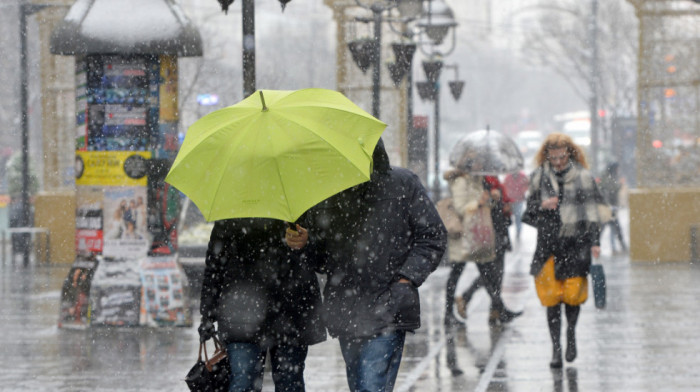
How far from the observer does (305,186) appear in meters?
5.06

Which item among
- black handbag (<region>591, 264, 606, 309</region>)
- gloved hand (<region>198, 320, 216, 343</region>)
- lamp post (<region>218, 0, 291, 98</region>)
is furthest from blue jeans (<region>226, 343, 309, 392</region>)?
black handbag (<region>591, 264, 606, 309</region>)

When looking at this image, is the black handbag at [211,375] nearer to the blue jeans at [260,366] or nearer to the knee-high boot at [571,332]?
the blue jeans at [260,366]

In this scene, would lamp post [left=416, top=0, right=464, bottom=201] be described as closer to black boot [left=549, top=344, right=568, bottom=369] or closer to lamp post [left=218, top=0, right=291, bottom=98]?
lamp post [left=218, top=0, right=291, bottom=98]

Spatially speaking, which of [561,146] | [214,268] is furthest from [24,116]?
[214,268]

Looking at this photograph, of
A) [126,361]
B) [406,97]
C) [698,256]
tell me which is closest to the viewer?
[126,361]

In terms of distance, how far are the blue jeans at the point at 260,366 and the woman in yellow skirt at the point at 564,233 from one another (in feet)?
11.5

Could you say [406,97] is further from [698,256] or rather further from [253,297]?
[253,297]

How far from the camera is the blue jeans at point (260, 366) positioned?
5598 millimetres

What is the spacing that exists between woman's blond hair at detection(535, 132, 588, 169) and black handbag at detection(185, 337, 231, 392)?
4078 mm

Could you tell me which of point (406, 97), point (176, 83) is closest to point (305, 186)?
point (176, 83)

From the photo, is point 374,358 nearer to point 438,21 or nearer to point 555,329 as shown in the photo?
point 555,329

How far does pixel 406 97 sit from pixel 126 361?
11.4m

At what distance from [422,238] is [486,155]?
19.7 feet

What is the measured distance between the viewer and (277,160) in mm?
5055
